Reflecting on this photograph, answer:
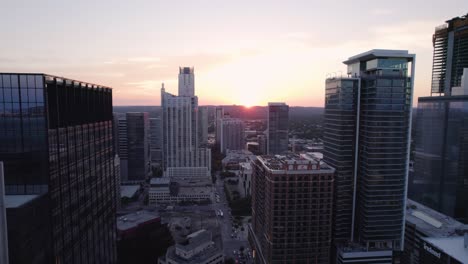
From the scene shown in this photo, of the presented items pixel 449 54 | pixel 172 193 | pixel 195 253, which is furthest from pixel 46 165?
pixel 449 54

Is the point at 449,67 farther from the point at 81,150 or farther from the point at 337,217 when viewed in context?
the point at 81,150

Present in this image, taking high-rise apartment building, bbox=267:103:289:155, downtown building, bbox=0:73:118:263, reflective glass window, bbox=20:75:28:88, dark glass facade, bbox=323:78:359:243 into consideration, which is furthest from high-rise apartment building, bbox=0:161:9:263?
high-rise apartment building, bbox=267:103:289:155

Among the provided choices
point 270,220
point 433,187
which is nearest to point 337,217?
point 270,220

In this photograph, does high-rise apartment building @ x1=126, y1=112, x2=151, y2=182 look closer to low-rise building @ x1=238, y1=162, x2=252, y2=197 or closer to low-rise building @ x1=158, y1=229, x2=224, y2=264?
low-rise building @ x1=238, y1=162, x2=252, y2=197

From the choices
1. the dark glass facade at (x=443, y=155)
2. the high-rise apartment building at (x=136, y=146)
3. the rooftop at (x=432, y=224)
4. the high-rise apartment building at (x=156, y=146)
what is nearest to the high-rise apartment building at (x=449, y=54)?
the dark glass facade at (x=443, y=155)

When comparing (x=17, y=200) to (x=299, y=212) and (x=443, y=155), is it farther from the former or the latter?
(x=443, y=155)

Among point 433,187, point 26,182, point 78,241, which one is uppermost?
point 26,182
